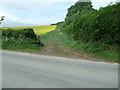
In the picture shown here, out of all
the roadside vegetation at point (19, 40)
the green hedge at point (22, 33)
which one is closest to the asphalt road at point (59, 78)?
the roadside vegetation at point (19, 40)

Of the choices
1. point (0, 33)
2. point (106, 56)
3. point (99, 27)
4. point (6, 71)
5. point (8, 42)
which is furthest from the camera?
point (0, 33)

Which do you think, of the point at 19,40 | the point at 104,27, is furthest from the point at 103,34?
the point at 19,40

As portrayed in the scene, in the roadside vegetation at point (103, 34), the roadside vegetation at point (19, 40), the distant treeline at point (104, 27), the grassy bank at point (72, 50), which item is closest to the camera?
the grassy bank at point (72, 50)

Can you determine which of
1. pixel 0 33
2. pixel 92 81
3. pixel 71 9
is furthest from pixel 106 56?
pixel 71 9

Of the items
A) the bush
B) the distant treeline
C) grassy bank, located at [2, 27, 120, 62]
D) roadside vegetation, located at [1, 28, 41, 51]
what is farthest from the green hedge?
the bush

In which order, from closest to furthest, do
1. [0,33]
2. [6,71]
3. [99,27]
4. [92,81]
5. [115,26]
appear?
[92,81], [6,71], [115,26], [99,27], [0,33]

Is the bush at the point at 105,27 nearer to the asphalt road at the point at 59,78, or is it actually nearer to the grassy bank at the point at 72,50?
the grassy bank at the point at 72,50

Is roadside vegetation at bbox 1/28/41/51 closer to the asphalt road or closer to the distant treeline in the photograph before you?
the distant treeline

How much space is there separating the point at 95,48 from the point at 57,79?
688 centimetres

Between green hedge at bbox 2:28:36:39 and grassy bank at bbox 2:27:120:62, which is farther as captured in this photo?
green hedge at bbox 2:28:36:39

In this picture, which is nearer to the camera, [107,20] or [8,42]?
[107,20]

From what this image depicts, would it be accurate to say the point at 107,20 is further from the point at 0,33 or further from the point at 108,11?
the point at 0,33

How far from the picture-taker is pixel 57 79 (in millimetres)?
5961

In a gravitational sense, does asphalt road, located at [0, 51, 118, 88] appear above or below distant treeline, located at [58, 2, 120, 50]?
below
